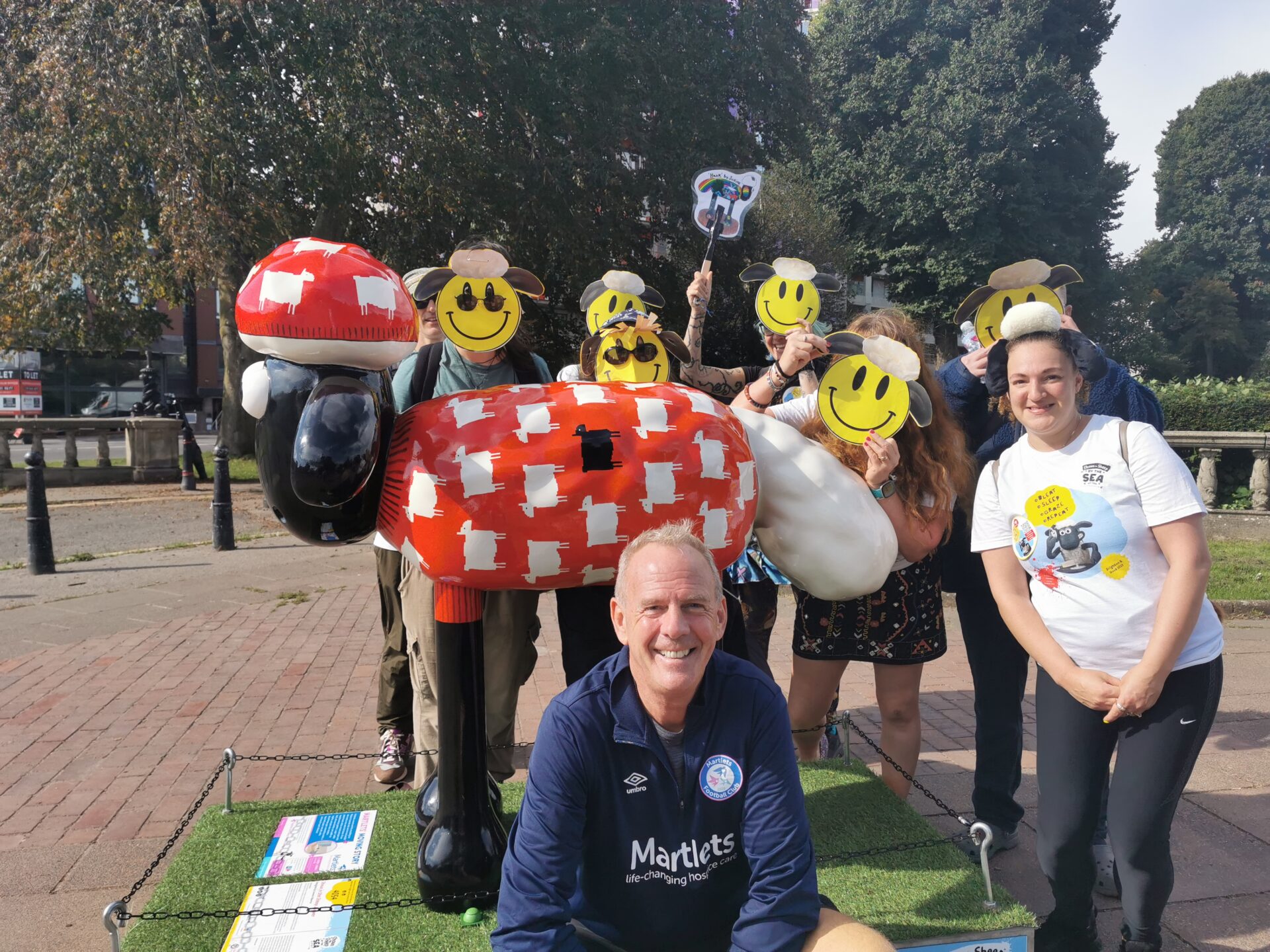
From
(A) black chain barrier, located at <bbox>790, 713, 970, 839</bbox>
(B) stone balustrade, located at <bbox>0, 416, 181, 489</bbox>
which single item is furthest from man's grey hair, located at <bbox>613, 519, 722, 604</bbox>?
(B) stone balustrade, located at <bbox>0, 416, 181, 489</bbox>

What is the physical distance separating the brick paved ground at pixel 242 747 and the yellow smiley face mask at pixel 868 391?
1708 mm

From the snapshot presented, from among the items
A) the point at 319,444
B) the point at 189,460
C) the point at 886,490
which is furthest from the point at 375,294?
the point at 189,460

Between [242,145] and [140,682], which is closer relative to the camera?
[140,682]

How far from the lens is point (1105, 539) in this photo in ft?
6.90

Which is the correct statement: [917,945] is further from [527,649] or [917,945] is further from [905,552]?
[527,649]

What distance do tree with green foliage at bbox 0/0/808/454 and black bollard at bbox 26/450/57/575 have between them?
4.02m

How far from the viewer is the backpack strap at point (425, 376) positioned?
2863mm

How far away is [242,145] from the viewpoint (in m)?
10.4

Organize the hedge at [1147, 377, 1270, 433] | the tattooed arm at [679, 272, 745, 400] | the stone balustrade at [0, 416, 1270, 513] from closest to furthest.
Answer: the tattooed arm at [679, 272, 745, 400], the hedge at [1147, 377, 1270, 433], the stone balustrade at [0, 416, 1270, 513]

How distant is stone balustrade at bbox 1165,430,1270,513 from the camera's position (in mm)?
8859

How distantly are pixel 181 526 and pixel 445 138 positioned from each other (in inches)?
237

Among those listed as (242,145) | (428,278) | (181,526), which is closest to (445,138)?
(242,145)

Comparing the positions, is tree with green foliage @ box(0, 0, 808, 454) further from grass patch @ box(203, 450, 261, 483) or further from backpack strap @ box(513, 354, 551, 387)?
backpack strap @ box(513, 354, 551, 387)

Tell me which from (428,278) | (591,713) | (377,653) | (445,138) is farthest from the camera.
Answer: (445,138)
